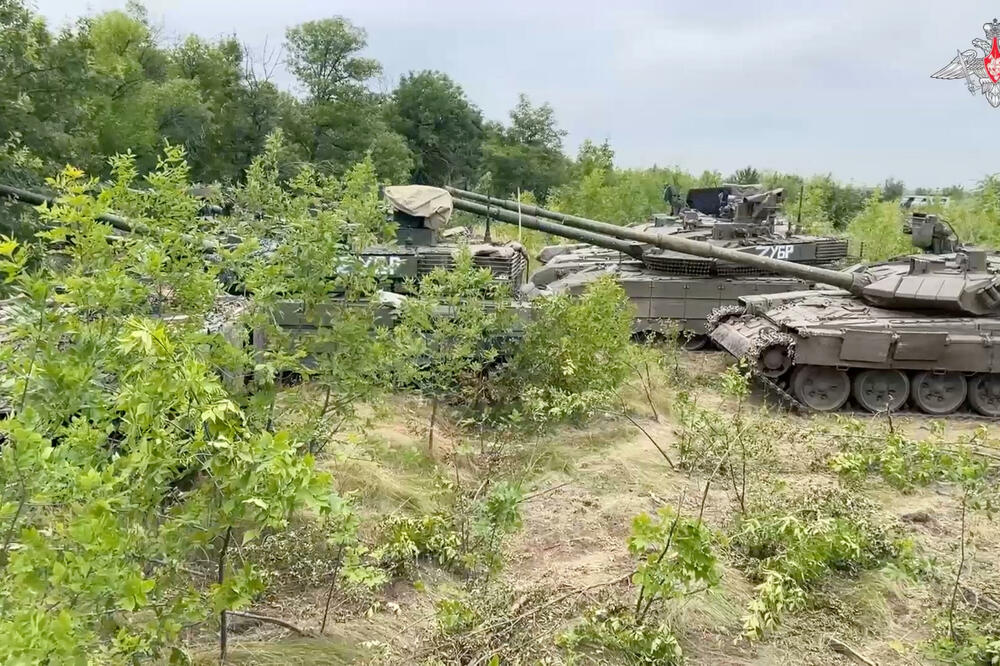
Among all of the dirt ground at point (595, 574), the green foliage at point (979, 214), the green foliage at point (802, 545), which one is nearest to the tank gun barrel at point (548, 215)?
the dirt ground at point (595, 574)

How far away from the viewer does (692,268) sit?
1401 centimetres

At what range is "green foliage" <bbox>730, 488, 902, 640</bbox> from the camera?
17.0 feet

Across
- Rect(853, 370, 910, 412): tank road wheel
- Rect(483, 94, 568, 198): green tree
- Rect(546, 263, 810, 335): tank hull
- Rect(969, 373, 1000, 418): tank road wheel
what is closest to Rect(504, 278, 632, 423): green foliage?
Rect(853, 370, 910, 412): tank road wheel

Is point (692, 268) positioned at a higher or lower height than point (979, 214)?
lower

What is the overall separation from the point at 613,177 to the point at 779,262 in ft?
72.3

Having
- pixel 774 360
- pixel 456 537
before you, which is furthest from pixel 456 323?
pixel 774 360

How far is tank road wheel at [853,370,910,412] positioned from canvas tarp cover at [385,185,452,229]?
5796 mm

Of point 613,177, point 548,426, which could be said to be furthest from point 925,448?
point 613,177

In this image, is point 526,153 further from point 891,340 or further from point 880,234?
point 891,340

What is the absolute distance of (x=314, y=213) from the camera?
20.6 feet

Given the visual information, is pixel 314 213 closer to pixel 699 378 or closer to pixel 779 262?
pixel 699 378

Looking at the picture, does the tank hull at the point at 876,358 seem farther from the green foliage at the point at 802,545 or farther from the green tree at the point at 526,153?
the green tree at the point at 526,153

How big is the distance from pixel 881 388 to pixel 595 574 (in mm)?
6357

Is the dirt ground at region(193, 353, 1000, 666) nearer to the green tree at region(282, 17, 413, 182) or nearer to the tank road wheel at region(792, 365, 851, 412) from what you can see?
the tank road wheel at region(792, 365, 851, 412)
